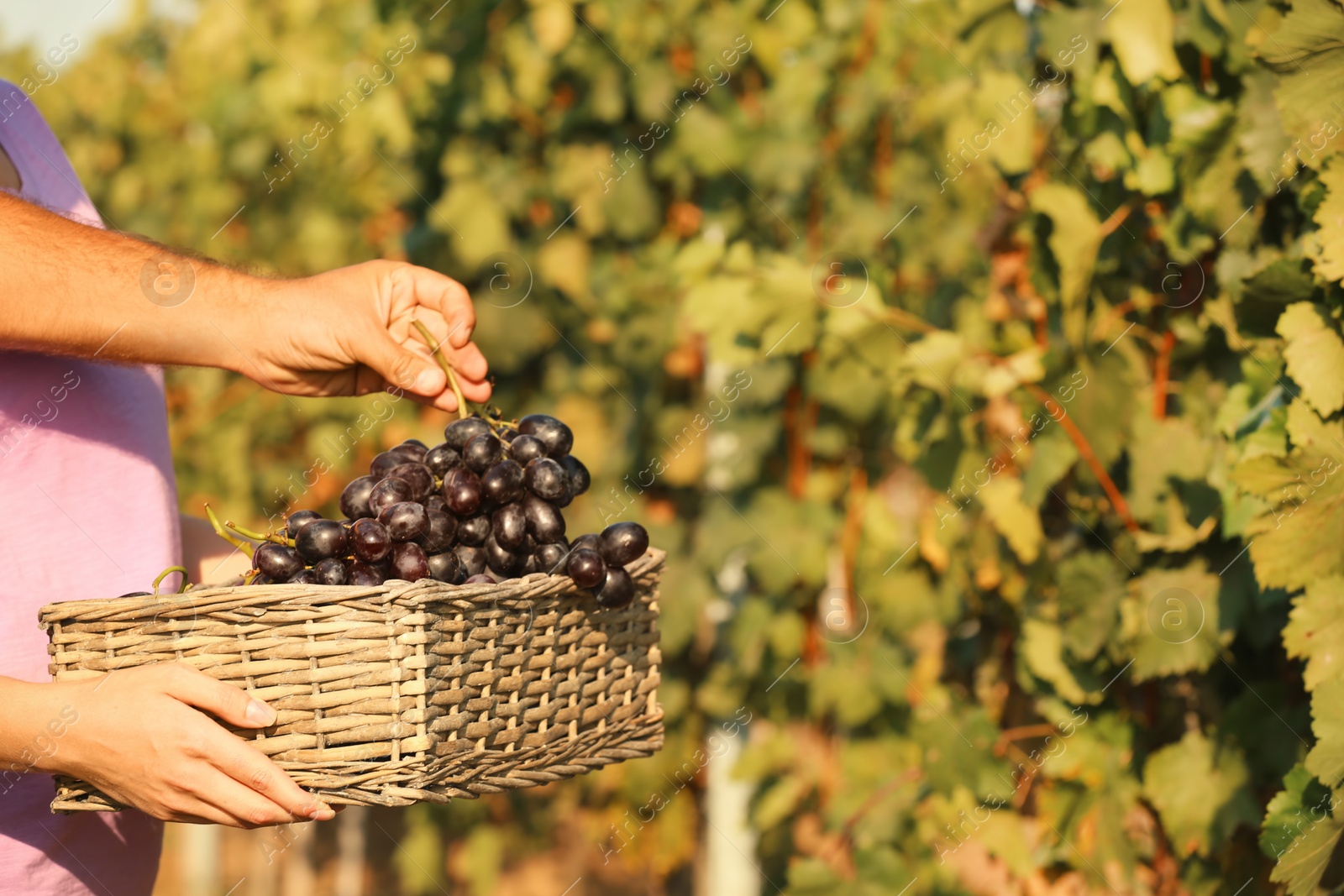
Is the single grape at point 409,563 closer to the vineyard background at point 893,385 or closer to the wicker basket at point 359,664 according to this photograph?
the wicker basket at point 359,664

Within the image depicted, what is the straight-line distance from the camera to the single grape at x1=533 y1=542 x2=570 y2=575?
4.33 ft

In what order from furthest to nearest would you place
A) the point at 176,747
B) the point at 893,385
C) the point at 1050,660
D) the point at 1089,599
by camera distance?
the point at 893,385 < the point at 1050,660 < the point at 1089,599 < the point at 176,747

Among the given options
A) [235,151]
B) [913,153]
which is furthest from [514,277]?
[235,151]

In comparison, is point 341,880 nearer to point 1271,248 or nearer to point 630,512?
point 630,512

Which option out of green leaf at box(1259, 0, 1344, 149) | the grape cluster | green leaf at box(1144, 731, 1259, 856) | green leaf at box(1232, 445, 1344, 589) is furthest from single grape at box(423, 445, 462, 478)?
green leaf at box(1144, 731, 1259, 856)

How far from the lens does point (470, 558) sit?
4.32ft

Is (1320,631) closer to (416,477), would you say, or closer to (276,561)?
(416,477)

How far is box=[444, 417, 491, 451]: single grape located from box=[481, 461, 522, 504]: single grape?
0.07 meters

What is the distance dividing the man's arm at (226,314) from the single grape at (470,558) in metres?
0.20

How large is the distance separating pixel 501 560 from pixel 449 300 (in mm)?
336

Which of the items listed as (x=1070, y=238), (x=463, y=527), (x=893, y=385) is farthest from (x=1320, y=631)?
(x=893, y=385)

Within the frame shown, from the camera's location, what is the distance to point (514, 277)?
3160mm

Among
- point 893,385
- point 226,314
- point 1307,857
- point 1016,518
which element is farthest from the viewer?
point 893,385

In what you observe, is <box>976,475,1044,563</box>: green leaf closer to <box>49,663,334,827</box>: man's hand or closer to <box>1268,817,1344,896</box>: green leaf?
<box>1268,817,1344,896</box>: green leaf
